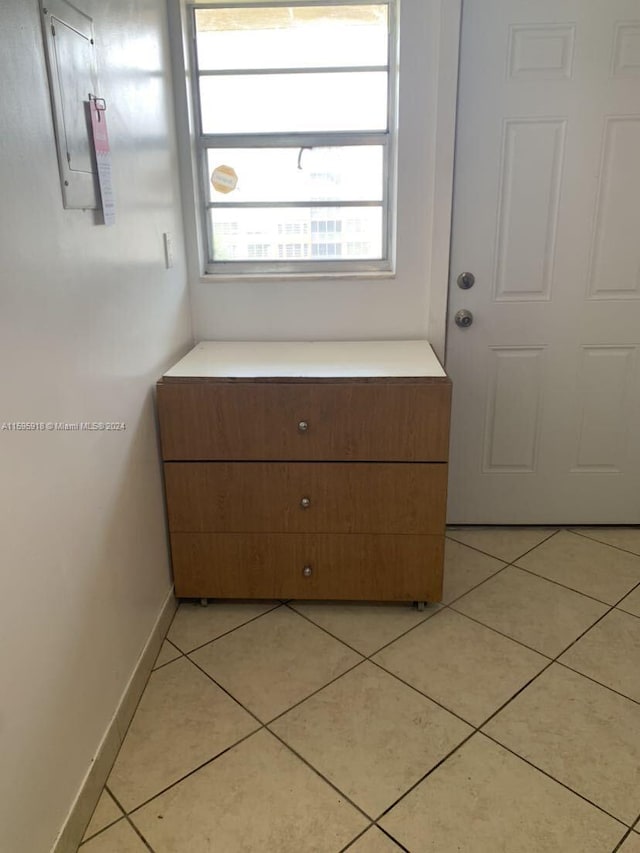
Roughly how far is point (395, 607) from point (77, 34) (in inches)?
73.4

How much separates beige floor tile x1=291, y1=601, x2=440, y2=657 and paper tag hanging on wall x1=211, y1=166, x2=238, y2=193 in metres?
1.59

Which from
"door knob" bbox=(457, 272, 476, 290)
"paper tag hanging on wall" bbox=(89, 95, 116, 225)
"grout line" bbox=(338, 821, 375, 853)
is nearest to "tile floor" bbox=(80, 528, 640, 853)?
"grout line" bbox=(338, 821, 375, 853)

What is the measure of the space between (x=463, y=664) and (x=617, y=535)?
1.14 meters

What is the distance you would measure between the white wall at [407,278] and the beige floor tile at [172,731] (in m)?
1.30

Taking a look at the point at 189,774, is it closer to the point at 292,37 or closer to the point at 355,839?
the point at 355,839

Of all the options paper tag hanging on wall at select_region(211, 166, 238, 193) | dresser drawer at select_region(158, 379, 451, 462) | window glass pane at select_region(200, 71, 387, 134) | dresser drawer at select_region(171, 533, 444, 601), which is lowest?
dresser drawer at select_region(171, 533, 444, 601)

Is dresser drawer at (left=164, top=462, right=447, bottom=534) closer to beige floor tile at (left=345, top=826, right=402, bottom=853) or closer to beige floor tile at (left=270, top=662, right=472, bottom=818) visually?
beige floor tile at (left=270, top=662, right=472, bottom=818)

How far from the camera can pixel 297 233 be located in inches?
93.7

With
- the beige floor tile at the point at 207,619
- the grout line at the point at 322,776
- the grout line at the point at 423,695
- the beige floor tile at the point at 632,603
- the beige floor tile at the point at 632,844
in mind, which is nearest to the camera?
the beige floor tile at the point at 632,844

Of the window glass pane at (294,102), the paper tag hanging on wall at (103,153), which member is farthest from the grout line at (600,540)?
the paper tag hanging on wall at (103,153)

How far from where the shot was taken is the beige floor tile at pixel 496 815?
4.22 feet

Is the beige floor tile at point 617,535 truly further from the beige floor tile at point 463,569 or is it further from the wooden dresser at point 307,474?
the wooden dresser at point 307,474

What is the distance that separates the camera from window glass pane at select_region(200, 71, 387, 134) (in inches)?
87.6

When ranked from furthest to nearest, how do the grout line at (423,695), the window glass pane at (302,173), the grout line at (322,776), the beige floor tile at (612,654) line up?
the window glass pane at (302,173) → the beige floor tile at (612,654) → the grout line at (423,695) → the grout line at (322,776)
